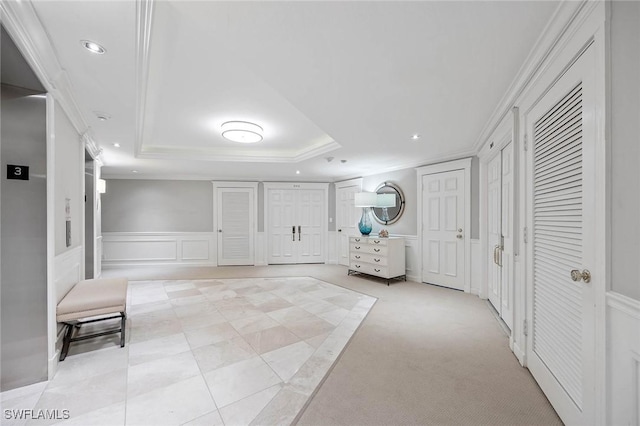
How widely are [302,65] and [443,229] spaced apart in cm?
374

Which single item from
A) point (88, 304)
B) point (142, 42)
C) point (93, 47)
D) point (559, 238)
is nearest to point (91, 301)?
point (88, 304)

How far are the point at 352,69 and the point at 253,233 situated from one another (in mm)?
5441

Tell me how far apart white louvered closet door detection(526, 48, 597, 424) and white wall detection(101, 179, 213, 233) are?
6.38m

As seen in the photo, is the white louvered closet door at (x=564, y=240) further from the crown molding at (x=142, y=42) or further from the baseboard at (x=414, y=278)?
the baseboard at (x=414, y=278)

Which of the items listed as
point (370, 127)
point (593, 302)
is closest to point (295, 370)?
point (593, 302)

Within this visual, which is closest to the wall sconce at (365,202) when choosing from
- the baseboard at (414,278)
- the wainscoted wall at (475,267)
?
the baseboard at (414,278)

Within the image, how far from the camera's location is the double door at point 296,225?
6.82 m

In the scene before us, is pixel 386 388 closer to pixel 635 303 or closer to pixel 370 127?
pixel 635 303

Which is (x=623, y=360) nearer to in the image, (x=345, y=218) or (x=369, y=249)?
(x=369, y=249)

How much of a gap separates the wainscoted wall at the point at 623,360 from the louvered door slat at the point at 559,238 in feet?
0.89

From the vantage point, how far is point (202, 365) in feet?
7.04

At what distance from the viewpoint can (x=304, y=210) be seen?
22.6ft

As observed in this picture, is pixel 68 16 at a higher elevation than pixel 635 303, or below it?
higher

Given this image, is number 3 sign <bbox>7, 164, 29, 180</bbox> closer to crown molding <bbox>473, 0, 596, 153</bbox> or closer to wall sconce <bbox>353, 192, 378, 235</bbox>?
crown molding <bbox>473, 0, 596, 153</bbox>
